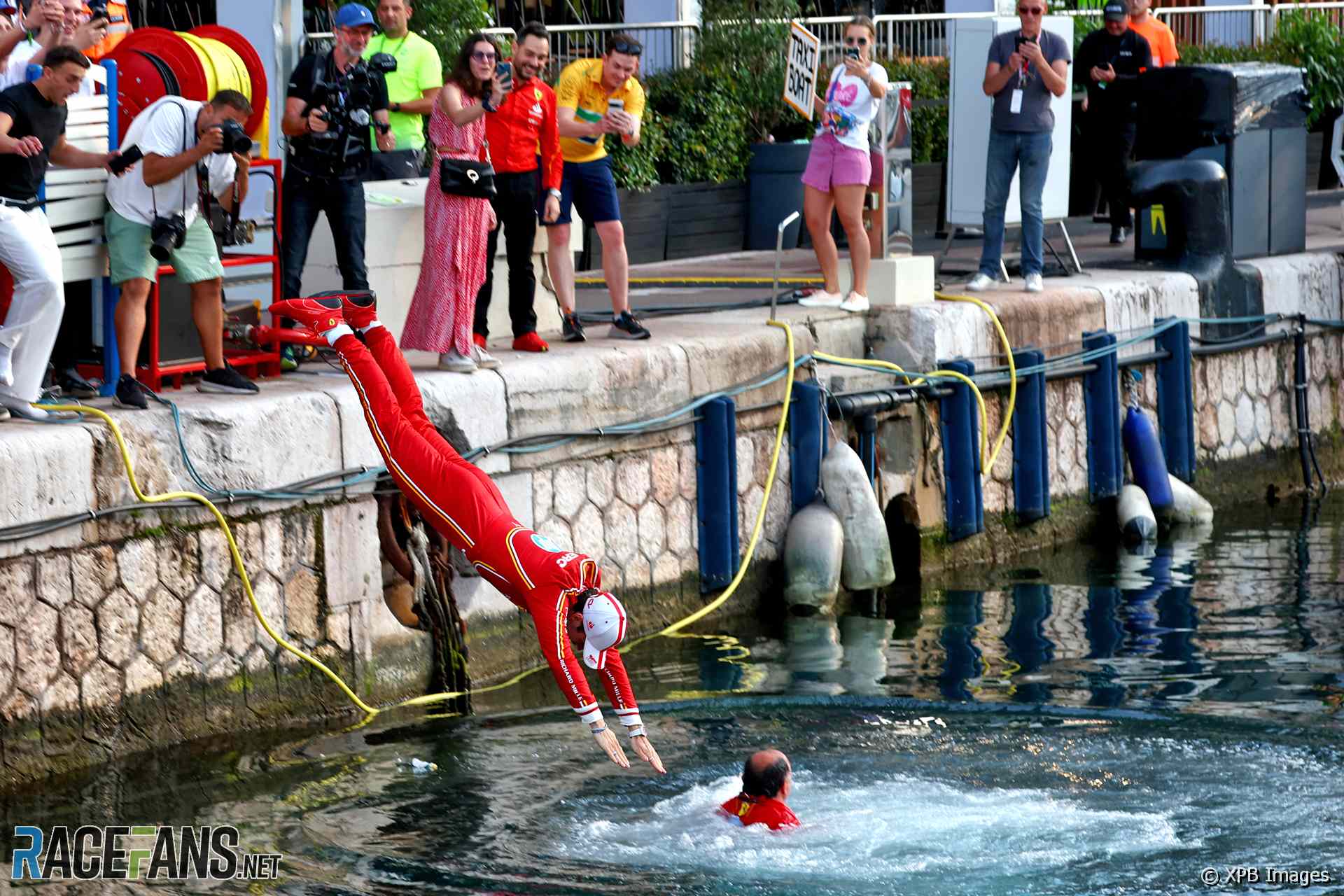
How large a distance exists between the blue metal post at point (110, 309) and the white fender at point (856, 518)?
3.90 meters

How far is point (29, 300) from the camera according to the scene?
8.12 meters

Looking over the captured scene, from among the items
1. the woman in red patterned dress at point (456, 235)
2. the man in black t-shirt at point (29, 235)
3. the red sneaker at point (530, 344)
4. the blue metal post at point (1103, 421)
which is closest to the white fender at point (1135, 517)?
the blue metal post at point (1103, 421)

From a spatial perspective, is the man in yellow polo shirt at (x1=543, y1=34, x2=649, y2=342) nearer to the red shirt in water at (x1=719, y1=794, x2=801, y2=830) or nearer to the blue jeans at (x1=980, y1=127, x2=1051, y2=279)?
the blue jeans at (x1=980, y1=127, x2=1051, y2=279)

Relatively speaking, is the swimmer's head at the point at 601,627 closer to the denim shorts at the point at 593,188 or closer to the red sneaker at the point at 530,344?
the red sneaker at the point at 530,344

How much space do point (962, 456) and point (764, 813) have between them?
495 centimetres

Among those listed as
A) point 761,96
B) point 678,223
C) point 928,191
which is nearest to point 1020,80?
point 678,223

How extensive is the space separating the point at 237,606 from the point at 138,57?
2.94 meters

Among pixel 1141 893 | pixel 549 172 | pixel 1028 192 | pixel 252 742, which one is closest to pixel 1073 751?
pixel 1141 893

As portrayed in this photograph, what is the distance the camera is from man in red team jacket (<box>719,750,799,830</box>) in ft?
23.4

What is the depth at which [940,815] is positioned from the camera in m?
7.54

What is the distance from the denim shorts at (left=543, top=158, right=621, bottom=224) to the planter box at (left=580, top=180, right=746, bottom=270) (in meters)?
4.50

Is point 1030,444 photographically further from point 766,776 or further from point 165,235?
point 165,235

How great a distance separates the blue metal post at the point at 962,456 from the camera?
1177cm

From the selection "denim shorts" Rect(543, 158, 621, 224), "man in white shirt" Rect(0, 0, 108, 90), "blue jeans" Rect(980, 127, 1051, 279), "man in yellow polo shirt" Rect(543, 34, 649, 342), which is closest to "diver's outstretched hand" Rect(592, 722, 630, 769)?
"man in white shirt" Rect(0, 0, 108, 90)
